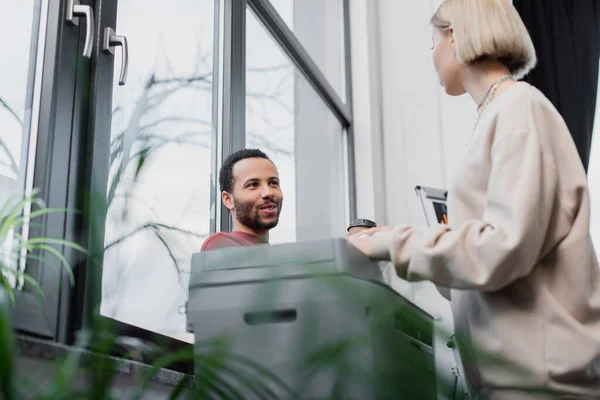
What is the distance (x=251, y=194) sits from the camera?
2.30 m

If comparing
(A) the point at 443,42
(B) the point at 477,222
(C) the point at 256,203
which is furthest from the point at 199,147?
(B) the point at 477,222

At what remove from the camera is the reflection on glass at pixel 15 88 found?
1.59 metres

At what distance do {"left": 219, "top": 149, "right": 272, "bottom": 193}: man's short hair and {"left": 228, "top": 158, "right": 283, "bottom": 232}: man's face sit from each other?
0.05 feet

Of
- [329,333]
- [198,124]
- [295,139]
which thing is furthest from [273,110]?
[329,333]

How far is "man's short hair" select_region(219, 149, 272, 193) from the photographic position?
237cm

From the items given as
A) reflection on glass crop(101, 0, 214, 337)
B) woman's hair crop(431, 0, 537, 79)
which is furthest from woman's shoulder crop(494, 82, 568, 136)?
reflection on glass crop(101, 0, 214, 337)

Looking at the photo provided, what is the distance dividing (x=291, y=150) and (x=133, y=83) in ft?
5.23

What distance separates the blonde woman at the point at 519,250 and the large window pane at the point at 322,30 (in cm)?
251

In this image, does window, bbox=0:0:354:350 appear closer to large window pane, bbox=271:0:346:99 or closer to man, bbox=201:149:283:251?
large window pane, bbox=271:0:346:99

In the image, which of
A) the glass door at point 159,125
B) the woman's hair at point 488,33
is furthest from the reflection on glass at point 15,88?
the woman's hair at point 488,33

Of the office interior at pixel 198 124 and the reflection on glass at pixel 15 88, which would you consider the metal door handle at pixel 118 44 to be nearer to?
the office interior at pixel 198 124

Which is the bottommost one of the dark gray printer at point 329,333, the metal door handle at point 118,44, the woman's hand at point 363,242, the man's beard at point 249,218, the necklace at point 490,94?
the dark gray printer at point 329,333

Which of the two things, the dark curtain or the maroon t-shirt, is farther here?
the dark curtain

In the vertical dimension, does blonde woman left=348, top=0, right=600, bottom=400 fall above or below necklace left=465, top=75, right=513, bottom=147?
below
